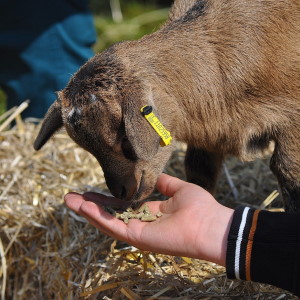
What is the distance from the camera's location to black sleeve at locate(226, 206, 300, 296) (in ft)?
8.22

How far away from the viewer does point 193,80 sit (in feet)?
11.1

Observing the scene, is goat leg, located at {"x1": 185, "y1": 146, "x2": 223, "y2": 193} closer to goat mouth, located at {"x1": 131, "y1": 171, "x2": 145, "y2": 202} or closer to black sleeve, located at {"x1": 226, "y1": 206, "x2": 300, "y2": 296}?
goat mouth, located at {"x1": 131, "y1": 171, "x2": 145, "y2": 202}

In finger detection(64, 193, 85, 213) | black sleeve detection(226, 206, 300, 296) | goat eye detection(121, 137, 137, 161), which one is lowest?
black sleeve detection(226, 206, 300, 296)

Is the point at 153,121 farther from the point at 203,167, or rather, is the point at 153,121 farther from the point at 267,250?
the point at 203,167

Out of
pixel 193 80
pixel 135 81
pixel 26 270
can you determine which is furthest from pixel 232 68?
pixel 26 270

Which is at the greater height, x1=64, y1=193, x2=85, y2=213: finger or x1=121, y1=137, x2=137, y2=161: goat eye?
x1=121, y1=137, x2=137, y2=161: goat eye

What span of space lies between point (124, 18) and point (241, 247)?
640 cm

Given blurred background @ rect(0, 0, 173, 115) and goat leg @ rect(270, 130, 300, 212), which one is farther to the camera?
blurred background @ rect(0, 0, 173, 115)

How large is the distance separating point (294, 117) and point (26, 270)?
1.86 meters

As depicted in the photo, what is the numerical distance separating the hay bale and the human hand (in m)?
0.35

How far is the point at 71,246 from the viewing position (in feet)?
12.5

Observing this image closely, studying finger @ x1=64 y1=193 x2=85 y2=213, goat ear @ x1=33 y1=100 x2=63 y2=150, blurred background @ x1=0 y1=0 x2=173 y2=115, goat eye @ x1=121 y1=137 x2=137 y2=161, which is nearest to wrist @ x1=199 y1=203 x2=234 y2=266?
goat eye @ x1=121 y1=137 x2=137 y2=161

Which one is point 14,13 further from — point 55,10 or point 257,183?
point 257,183

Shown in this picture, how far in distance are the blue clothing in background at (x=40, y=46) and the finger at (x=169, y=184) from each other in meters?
2.65
